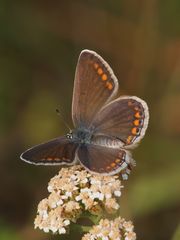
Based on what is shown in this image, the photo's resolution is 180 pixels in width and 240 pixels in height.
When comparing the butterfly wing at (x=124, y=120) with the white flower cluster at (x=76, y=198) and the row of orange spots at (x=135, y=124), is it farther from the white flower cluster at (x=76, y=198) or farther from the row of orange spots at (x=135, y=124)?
the white flower cluster at (x=76, y=198)

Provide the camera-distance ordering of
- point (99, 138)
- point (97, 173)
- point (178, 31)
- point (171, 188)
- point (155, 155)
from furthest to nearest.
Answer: point (178, 31), point (155, 155), point (171, 188), point (99, 138), point (97, 173)

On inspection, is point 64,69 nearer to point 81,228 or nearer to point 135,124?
point 135,124

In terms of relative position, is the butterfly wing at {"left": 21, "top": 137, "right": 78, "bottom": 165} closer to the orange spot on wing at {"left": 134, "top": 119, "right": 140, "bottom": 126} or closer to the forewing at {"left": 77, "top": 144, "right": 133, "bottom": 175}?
the forewing at {"left": 77, "top": 144, "right": 133, "bottom": 175}

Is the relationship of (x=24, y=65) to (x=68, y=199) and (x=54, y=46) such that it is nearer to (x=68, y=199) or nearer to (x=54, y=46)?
A: (x=54, y=46)

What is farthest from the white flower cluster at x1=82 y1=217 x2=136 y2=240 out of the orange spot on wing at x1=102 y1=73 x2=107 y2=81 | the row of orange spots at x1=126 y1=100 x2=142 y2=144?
the orange spot on wing at x1=102 y1=73 x2=107 y2=81

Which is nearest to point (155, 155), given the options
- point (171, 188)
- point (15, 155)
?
point (171, 188)

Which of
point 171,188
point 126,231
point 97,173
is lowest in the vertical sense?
point 171,188
